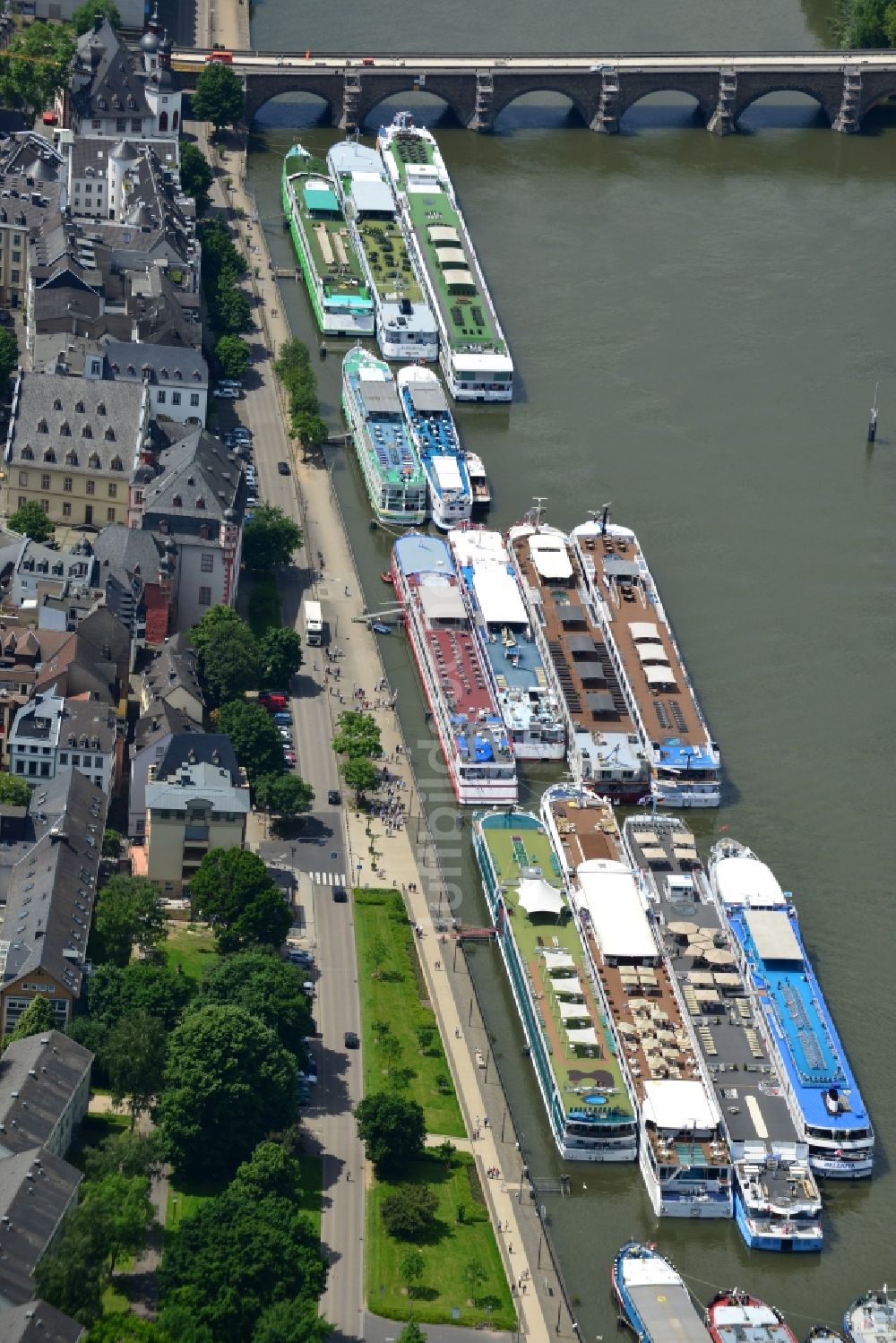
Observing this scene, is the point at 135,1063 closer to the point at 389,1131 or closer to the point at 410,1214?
the point at 389,1131

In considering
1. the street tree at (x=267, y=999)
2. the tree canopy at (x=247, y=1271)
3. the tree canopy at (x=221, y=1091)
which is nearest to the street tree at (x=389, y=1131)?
the tree canopy at (x=221, y=1091)

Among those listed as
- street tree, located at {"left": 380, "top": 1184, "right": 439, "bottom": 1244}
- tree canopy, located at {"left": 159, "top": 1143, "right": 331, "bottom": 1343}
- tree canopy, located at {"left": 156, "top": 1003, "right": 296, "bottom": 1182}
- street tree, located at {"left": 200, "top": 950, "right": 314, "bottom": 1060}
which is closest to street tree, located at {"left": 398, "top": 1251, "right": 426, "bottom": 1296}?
street tree, located at {"left": 380, "top": 1184, "right": 439, "bottom": 1244}

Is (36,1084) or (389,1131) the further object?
(389,1131)

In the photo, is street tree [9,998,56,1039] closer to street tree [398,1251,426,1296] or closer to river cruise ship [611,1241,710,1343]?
street tree [398,1251,426,1296]

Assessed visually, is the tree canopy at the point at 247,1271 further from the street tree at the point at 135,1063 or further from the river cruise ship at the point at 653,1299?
the river cruise ship at the point at 653,1299

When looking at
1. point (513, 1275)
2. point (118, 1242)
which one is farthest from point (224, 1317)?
point (513, 1275)

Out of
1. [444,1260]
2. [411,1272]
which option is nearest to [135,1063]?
[411,1272]
